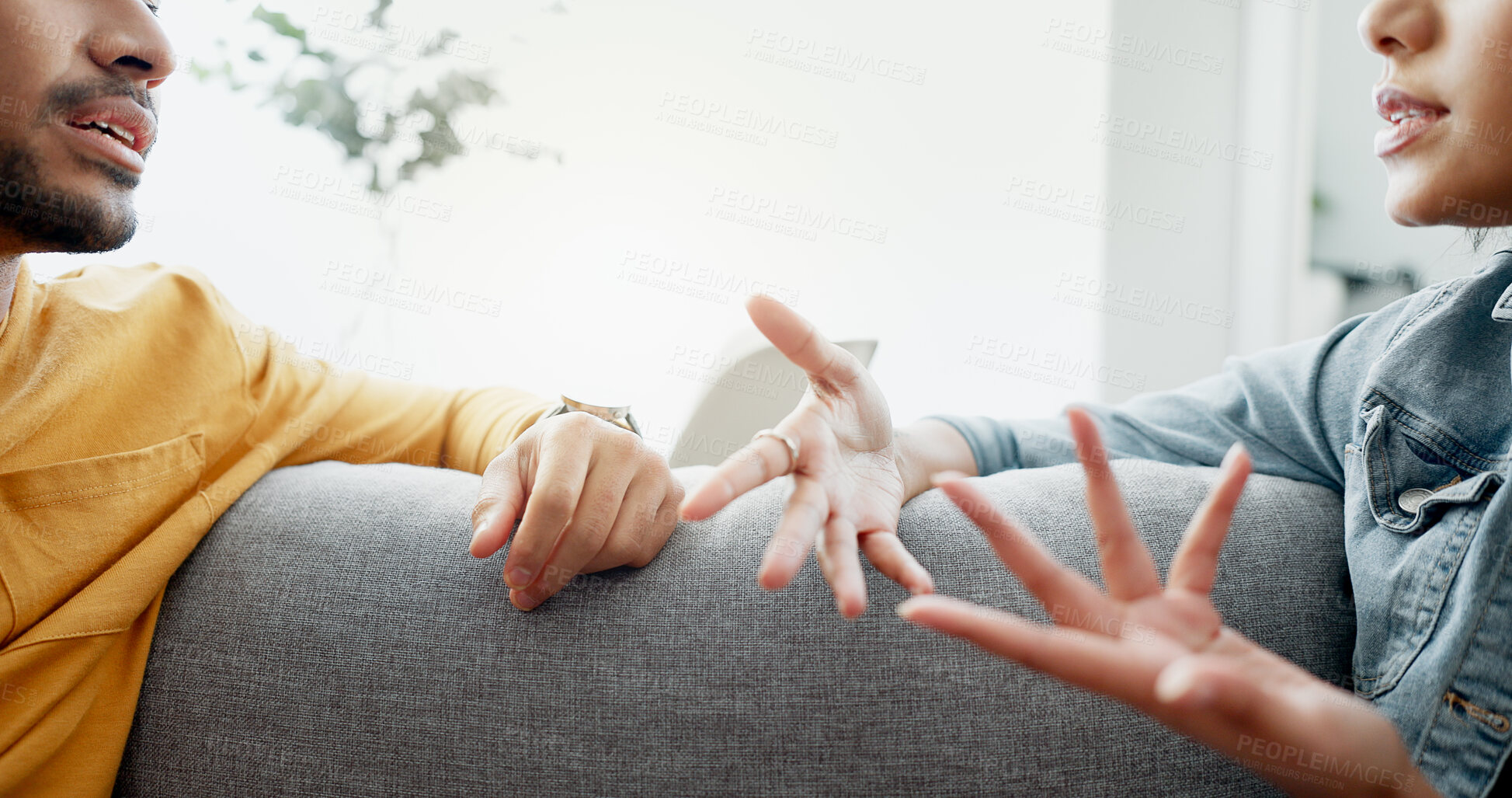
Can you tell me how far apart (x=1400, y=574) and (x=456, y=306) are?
1821 millimetres

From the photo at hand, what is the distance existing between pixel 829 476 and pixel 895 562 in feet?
0.30

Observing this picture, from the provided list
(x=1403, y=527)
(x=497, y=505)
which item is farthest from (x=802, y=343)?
(x=1403, y=527)

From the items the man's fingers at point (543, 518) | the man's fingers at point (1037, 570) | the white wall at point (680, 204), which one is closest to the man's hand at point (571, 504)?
the man's fingers at point (543, 518)

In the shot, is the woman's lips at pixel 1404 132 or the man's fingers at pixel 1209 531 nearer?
the man's fingers at pixel 1209 531

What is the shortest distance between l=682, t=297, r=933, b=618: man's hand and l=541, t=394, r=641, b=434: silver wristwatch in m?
0.22

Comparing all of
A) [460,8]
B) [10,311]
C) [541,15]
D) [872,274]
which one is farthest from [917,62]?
[10,311]

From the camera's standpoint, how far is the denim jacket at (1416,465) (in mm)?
591

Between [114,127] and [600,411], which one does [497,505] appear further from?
[114,127]

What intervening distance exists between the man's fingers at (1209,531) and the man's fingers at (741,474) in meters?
0.28

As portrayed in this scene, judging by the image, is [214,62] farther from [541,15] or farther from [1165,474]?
[1165,474]

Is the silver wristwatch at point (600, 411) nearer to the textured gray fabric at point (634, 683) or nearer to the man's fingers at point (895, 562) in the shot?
the textured gray fabric at point (634, 683)

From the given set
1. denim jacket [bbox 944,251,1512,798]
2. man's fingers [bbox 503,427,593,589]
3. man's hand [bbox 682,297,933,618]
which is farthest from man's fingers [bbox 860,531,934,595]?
denim jacket [bbox 944,251,1512,798]

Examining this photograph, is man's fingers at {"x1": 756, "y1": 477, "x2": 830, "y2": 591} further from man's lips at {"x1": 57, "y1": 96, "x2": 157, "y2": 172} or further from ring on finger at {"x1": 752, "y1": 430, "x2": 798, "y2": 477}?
man's lips at {"x1": 57, "y1": 96, "x2": 157, "y2": 172}

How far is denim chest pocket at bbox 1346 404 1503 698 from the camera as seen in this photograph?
64 cm
